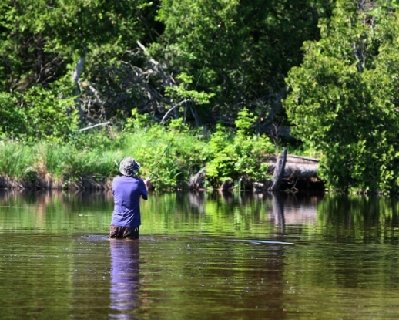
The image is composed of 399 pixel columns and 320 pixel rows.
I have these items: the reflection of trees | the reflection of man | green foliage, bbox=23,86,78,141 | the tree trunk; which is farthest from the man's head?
green foliage, bbox=23,86,78,141

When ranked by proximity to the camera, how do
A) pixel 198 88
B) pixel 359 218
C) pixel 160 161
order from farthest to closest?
1. pixel 198 88
2. pixel 160 161
3. pixel 359 218

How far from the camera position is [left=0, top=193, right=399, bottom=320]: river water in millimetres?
14641

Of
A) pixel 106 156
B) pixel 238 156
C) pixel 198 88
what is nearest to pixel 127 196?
pixel 106 156

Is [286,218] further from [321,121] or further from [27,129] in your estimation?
[27,129]

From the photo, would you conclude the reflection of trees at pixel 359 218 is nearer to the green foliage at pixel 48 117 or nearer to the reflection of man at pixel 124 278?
the reflection of man at pixel 124 278

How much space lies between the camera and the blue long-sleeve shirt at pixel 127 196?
2117 cm

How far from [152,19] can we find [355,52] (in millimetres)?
10286

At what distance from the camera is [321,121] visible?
42094mm

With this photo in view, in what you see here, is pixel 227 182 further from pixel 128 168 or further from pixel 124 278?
pixel 124 278

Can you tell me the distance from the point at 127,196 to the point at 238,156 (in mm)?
22962

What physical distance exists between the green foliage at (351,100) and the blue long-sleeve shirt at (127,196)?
20.8 m

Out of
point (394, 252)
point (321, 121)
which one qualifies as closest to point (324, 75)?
point (321, 121)

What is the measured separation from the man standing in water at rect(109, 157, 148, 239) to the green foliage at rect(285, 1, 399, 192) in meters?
20.8

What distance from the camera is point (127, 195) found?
21.2 metres
